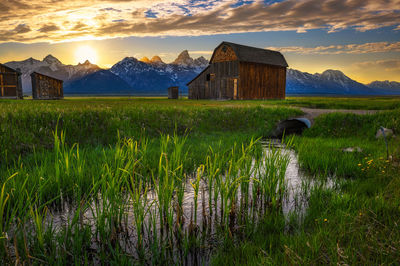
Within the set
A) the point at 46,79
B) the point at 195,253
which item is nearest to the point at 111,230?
the point at 195,253

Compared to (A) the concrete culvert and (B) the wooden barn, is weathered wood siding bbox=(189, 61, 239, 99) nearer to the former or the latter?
(B) the wooden barn

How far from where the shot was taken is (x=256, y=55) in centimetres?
3944

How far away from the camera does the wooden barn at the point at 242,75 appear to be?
37.0 meters

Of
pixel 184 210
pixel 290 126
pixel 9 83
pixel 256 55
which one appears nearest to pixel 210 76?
pixel 256 55

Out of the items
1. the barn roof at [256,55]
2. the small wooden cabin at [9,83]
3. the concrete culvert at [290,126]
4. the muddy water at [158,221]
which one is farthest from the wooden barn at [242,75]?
the muddy water at [158,221]

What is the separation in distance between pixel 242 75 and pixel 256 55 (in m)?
5.20

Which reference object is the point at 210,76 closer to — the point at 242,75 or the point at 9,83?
the point at 242,75

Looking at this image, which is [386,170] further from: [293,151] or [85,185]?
[85,185]

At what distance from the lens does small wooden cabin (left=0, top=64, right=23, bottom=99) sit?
41906mm

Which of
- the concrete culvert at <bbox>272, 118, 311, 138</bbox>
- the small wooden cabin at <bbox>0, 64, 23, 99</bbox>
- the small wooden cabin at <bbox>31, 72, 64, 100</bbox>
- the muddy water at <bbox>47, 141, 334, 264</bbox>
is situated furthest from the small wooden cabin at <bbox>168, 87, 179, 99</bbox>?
the muddy water at <bbox>47, 141, 334, 264</bbox>

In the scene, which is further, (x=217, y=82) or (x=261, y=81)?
(x=217, y=82)

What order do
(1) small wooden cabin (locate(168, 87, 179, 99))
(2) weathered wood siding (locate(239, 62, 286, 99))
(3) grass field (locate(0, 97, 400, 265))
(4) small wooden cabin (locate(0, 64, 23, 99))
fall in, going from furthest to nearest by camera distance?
1. (1) small wooden cabin (locate(168, 87, 179, 99))
2. (4) small wooden cabin (locate(0, 64, 23, 99))
3. (2) weathered wood siding (locate(239, 62, 286, 99))
4. (3) grass field (locate(0, 97, 400, 265))

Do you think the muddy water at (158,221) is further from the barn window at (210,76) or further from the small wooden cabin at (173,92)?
the small wooden cabin at (173,92)

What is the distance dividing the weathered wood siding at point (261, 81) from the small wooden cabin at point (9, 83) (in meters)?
37.9
